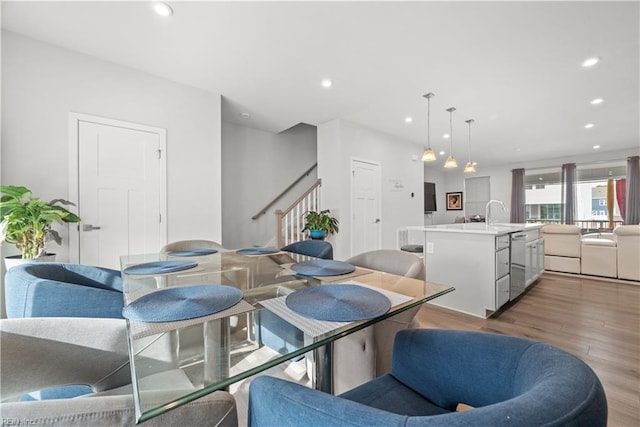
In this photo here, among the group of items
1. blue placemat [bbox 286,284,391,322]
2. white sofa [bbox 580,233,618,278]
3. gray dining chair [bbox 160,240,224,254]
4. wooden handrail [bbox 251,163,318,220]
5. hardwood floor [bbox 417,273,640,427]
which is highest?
wooden handrail [bbox 251,163,318,220]

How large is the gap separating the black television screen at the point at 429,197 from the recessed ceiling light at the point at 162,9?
7.93 meters

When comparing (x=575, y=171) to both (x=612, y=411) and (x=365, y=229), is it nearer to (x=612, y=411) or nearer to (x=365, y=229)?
(x=365, y=229)

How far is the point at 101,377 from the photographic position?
93cm

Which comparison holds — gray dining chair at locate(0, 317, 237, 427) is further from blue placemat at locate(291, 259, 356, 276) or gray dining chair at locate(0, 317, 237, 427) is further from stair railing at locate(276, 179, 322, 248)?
stair railing at locate(276, 179, 322, 248)

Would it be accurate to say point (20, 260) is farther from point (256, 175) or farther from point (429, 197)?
point (429, 197)

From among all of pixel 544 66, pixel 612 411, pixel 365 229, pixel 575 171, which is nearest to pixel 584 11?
pixel 544 66

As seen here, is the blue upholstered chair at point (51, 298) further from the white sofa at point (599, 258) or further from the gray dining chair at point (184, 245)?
the white sofa at point (599, 258)

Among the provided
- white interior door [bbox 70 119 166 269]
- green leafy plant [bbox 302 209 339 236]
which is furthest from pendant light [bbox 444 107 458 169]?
white interior door [bbox 70 119 166 269]

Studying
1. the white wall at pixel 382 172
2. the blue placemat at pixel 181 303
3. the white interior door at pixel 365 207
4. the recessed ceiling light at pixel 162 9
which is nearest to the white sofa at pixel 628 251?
the white wall at pixel 382 172

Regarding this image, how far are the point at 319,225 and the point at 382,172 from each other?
6.41 ft

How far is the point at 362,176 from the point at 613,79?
3.34 m

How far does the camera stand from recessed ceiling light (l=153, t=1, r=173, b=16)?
Result: 1.94 metres

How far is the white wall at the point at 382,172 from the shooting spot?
4379mm

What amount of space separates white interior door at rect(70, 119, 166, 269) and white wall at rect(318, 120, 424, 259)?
2.52 m
